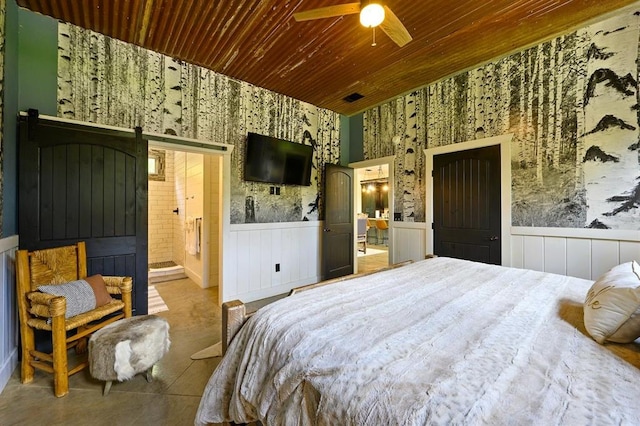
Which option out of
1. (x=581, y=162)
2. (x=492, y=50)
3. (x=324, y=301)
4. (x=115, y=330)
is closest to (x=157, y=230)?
(x=115, y=330)

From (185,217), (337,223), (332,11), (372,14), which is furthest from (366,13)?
(185,217)

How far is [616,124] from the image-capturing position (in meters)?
2.48

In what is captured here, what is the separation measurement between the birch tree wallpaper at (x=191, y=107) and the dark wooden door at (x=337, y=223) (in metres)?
0.21

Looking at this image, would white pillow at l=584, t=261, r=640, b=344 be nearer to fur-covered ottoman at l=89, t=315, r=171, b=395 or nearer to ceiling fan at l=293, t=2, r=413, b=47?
ceiling fan at l=293, t=2, r=413, b=47

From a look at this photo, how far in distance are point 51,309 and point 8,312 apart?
63cm

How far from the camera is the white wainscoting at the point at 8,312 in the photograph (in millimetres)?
1856

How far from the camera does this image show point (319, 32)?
2.64 m

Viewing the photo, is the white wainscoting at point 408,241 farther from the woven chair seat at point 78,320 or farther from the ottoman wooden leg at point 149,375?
the woven chair seat at point 78,320

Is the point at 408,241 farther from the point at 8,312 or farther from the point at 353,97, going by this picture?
the point at 8,312

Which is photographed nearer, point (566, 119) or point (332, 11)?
point (332, 11)

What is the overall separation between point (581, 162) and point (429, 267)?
6.74ft

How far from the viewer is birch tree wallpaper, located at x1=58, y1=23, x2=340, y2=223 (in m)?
2.57

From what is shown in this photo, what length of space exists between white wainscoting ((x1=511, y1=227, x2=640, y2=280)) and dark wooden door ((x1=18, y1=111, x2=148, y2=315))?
13.6ft

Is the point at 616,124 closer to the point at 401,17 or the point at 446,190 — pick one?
the point at 446,190
